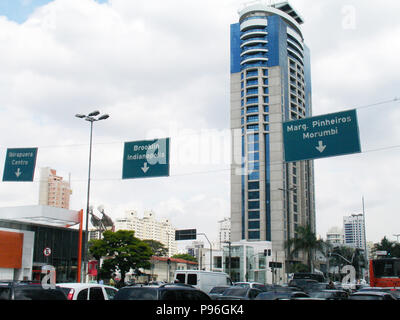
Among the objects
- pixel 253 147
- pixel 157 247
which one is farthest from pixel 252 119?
pixel 157 247

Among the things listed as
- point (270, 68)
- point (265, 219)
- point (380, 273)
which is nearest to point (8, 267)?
point (380, 273)

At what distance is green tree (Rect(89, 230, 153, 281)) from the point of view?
164 ft

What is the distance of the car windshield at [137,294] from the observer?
11119mm

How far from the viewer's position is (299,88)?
125 meters

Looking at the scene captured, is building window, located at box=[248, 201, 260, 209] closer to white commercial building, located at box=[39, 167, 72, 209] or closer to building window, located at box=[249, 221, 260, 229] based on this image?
building window, located at box=[249, 221, 260, 229]

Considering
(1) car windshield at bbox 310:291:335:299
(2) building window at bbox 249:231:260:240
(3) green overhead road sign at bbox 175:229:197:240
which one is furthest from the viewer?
(2) building window at bbox 249:231:260:240

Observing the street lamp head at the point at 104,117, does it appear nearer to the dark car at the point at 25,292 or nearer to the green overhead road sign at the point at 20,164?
the green overhead road sign at the point at 20,164

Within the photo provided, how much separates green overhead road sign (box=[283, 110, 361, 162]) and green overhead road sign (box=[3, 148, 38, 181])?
13.7 metres

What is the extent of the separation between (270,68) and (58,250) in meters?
86.0

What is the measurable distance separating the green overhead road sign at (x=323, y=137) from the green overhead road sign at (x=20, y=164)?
44.9ft

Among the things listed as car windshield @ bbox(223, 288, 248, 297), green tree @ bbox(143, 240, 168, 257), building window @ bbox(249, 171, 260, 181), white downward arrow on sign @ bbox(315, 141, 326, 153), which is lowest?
car windshield @ bbox(223, 288, 248, 297)

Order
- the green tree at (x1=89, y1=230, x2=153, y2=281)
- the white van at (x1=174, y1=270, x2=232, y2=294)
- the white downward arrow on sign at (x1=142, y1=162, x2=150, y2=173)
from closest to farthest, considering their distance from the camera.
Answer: the white downward arrow on sign at (x1=142, y1=162, x2=150, y2=173) < the white van at (x1=174, y1=270, x2=232, y2=294) < the green tree at (x1=89, y1=230, x2=153, y2=281)

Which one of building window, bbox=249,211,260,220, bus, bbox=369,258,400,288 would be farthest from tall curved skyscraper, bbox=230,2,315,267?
bus, bbox=369,258,400,288
